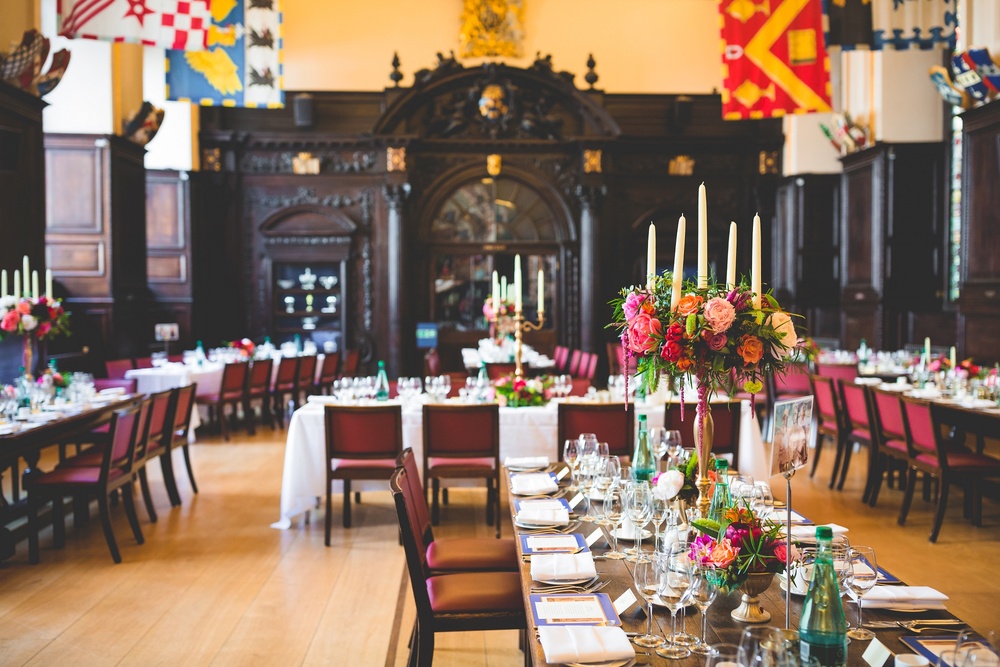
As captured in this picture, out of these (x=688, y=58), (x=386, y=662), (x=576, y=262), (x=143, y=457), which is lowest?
(x=386, y=662)

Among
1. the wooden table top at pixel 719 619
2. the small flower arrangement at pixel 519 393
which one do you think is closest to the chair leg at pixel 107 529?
the small flower arrangement at pixel 519 393

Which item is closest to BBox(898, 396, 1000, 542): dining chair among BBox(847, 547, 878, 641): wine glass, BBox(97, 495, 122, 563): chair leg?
BBox(847, 547, 878, 641): wine glass

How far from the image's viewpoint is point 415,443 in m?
6.32

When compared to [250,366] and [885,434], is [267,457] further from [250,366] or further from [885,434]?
[885,434]

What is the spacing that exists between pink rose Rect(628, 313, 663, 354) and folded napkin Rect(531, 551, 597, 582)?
712mm

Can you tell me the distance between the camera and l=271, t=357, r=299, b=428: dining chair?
429 inches

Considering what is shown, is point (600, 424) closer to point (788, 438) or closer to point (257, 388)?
point (788, 438)

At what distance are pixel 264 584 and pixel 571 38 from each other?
12.2 meters

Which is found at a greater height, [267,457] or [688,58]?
[688,58]

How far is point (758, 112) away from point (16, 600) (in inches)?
277

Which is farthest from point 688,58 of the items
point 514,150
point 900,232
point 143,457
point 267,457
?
point 143,457

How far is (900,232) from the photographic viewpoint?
38.2 ft

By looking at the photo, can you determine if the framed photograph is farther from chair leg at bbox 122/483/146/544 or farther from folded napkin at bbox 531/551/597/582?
chair leg at bbox 122/483/146/544

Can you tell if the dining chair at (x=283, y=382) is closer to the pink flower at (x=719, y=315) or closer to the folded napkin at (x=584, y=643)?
the pink flower at (x=719, y=315)
